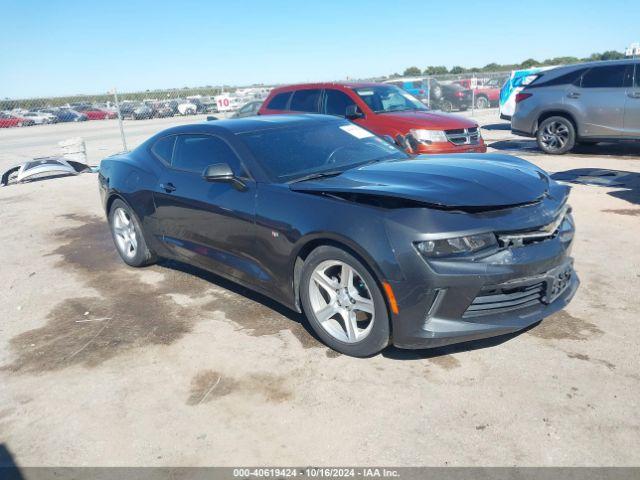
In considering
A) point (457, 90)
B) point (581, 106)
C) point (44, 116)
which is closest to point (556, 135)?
point (581, 106)

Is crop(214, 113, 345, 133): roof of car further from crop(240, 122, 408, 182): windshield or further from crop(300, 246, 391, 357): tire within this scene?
crop(300, 246, 391, 357): tire

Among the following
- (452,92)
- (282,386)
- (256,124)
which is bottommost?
(282,386)

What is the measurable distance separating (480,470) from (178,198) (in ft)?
10.7

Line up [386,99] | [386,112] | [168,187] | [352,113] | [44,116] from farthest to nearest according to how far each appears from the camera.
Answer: [44,116] → [386,99] → [386,112] → [352,113] → [168,187]

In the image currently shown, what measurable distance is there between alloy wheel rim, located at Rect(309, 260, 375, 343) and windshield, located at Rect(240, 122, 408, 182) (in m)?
0.81

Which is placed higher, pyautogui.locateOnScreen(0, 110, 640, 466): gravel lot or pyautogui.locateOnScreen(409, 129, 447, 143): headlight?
pyautogui.locateOnScreen(409, 129, 447, 143): headlight

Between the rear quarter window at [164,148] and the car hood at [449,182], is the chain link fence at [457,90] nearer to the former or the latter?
the rear quarter window at [164,148]

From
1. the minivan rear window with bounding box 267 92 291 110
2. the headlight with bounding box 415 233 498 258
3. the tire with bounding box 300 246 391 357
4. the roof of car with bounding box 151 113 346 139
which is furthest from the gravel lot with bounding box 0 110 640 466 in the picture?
the minivan rear window with bounding box 267 92 291 110

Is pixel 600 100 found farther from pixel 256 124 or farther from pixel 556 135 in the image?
pixel 256 124

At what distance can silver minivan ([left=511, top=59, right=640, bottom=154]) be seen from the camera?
9.70 m

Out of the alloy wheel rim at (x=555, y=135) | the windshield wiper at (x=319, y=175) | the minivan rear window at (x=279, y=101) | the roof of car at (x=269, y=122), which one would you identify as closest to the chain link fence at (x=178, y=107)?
the minivan rear window at (x=279, y=101)

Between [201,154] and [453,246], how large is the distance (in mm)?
2487

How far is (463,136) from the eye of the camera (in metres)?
8.41

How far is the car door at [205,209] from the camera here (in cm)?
398
